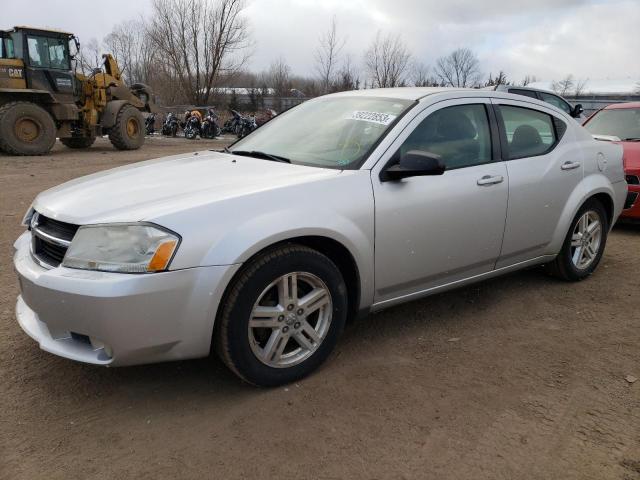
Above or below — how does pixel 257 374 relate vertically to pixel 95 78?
below

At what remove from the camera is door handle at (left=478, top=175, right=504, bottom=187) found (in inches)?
140

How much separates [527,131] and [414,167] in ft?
4.89

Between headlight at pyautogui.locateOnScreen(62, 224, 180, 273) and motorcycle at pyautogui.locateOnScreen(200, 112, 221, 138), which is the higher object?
headlight at pyautogui.locateOnScreen(62, 224, 180, 273)

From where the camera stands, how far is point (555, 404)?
9.10ft

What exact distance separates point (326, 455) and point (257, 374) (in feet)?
1.94

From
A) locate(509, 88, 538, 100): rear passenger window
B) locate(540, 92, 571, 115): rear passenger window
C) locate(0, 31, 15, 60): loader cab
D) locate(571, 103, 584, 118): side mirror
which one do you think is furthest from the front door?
locate(0, 31, 15, 60): loader cab

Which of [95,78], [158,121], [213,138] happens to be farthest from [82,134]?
[158,121]

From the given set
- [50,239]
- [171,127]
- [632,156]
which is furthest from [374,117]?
[171,127]

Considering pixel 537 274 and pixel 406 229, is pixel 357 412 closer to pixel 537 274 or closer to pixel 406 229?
pixel 406 229

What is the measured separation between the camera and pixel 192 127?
24.0 m

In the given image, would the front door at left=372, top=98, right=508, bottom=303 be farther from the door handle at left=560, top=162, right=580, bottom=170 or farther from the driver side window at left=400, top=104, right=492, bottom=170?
the door handle at left=560, top=162, right=580, bottom=170

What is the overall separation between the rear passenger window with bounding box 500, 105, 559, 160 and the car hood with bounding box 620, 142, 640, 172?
2.60 m

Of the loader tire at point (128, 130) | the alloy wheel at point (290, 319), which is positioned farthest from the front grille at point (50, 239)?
the loader tire at point (128, 130)

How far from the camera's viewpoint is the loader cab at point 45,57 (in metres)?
13.9
